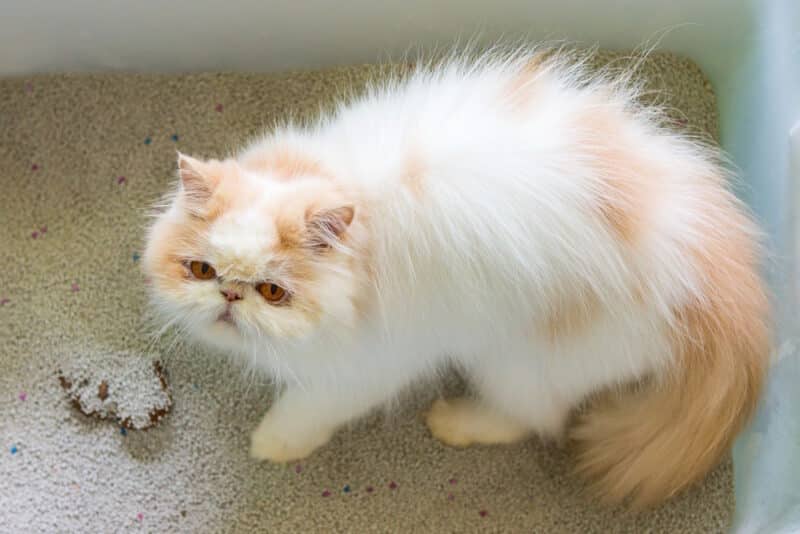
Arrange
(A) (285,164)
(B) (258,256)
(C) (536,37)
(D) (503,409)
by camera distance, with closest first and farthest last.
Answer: (B) (258,256) < (A) (285,164) < (D) (503,409) < (C) (536,37)

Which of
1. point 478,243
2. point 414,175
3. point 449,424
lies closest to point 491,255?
point 478,243

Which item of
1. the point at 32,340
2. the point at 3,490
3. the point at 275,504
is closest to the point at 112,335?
the point at 32,340

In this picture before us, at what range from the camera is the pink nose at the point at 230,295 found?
849 millimetres

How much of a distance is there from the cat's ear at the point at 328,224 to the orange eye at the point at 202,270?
124mm

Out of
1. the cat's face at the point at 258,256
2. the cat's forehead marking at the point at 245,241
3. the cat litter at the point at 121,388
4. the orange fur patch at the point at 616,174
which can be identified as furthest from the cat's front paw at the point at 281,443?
the orange fur patch at the point at 616,174

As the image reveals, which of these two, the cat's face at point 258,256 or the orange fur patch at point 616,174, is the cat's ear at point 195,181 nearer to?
the cat's face at point 258,256

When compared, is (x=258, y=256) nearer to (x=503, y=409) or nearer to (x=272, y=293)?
(x=272, y=293)

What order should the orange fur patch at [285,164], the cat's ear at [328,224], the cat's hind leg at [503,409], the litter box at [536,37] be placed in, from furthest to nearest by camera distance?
the litter box at [536,37] < the cat's hind leg at [503,409] < the orange fur patch at [285,164] < the cat's ear at [328,224]

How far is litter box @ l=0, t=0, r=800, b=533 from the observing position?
3.94 feet

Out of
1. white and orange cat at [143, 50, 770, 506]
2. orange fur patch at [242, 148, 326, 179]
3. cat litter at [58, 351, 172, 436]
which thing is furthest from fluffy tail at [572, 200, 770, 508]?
cat litter at [58, 351, 172, 436]

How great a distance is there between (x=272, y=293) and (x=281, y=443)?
1.67 feet

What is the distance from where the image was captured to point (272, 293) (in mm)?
858

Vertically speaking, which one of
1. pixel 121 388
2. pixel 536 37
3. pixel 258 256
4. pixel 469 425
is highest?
pixel 536 37

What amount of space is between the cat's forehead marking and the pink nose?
0.09ft
